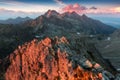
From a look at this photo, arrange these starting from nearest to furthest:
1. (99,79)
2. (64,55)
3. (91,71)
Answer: (99,79), (91,71), (64,55)

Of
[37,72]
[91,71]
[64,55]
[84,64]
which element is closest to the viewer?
[91,71]

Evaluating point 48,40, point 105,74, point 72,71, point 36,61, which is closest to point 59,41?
point 48,40

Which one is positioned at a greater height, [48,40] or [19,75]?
[48,40]

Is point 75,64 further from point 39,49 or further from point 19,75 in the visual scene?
point 19,75

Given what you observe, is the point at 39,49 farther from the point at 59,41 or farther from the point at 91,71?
the point at 91,71

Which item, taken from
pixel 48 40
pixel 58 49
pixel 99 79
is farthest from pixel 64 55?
pixel 99 79

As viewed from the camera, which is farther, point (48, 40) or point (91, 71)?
point (48, 40)
